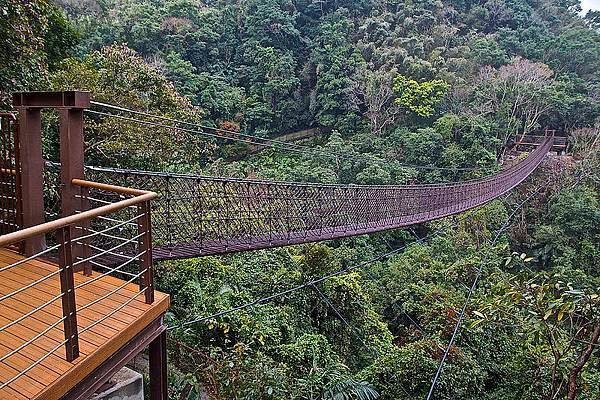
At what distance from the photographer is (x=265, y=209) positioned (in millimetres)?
4039

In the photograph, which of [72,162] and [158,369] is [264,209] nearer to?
[72,162]

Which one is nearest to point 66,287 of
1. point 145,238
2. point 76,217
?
point 76,217

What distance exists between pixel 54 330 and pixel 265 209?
8.97 ft

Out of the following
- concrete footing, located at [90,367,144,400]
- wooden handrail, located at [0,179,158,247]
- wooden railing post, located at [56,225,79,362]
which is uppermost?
wooden handrail, located at [0,179,158,247]

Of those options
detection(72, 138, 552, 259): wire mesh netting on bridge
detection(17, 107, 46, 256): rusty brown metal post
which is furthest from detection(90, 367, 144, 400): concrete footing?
detection(72, 138, 552, 259): wire mesh netting on bridge

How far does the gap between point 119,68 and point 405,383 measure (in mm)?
5625

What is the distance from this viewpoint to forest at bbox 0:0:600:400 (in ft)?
13.0

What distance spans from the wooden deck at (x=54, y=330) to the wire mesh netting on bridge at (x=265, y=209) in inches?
23.5

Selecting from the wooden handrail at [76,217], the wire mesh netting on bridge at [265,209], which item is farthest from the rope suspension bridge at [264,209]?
the wooden handrail at [76,217]

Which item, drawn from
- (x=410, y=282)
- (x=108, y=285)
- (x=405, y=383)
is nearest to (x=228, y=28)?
(x=410, y=282)

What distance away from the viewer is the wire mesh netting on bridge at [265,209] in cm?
287

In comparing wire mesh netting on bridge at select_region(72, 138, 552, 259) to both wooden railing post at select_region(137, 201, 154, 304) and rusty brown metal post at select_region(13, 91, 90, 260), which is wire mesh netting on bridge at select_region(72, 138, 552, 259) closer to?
rusty brown metal post at select_region(13, 91, 90, 260)

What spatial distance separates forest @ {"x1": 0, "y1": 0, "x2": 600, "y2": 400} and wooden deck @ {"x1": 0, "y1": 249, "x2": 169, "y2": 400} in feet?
3.74

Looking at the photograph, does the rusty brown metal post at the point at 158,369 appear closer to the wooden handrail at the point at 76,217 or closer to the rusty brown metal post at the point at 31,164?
the wooden handrail at the point at 76,217
